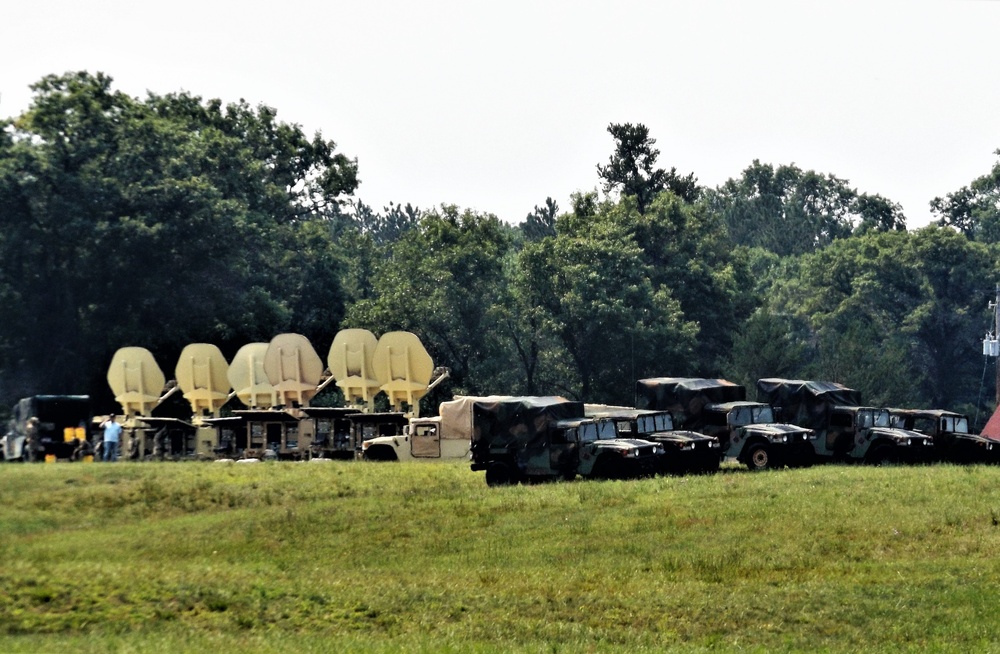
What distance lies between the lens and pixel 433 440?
165ft

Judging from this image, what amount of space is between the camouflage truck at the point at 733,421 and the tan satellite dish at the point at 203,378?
20197 mm

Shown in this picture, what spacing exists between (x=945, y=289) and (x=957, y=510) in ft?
217

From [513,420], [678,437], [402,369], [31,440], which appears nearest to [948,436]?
[678,437]

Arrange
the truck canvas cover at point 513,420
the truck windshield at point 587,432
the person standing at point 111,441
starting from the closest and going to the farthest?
the truck windshield at point 587,432, the truck canvas cover at point 513,420, the person standing at point 111,441

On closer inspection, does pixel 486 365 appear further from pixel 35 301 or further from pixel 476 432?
pixel 476 432

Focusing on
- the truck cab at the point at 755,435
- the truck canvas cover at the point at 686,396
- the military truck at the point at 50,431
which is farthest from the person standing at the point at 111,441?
the truck cab at the point at 755,435

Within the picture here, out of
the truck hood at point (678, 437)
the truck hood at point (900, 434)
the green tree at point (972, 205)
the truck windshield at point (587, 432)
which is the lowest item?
the truck hood at point (900, 434)

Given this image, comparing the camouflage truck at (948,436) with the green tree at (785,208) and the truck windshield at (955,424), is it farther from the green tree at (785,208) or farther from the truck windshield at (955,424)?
the green tree at (785,208)

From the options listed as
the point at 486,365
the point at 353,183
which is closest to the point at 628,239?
the point at 486,365

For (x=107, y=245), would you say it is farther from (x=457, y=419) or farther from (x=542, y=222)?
(x=542, y=222)

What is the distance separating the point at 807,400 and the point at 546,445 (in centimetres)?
931

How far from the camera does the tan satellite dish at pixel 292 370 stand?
5766 cm

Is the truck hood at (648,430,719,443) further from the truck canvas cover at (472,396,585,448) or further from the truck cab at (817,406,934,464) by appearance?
the truck cab at (817,406,934,464)

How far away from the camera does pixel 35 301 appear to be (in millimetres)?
67562
